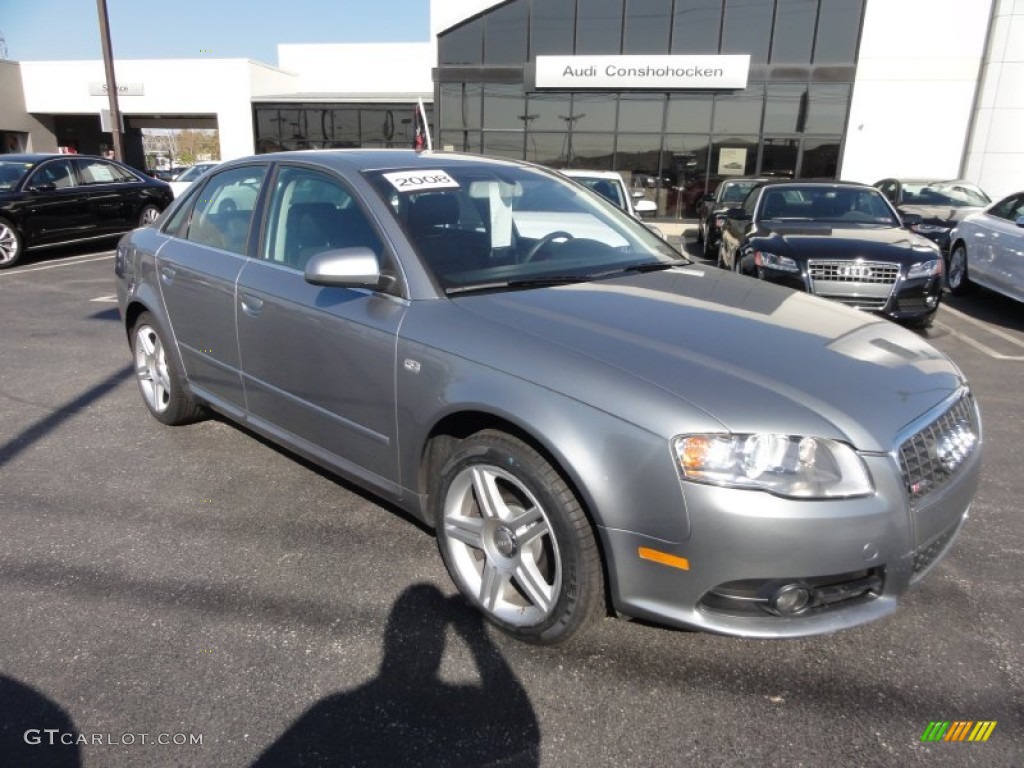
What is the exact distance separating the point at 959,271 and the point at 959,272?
0.01 m

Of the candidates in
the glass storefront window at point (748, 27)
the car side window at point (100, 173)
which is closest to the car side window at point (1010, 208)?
the glass storefront window at point (748, 27)

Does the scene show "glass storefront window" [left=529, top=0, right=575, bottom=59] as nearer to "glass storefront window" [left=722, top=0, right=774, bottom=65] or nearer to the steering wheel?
"glass storefront window" [left=722, top=0, right=774, bottom=65]

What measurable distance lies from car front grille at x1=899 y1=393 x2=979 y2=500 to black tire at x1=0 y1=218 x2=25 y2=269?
485 inches

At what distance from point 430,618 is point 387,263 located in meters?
1.36

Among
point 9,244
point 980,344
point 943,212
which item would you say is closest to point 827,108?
point 943,212

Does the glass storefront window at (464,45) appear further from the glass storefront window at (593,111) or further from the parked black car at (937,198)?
the parked black car at (937,198)

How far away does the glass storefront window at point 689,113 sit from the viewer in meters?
20.1

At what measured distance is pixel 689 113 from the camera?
2022cm

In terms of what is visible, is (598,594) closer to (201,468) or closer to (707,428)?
(707,428)

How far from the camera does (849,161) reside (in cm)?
2022

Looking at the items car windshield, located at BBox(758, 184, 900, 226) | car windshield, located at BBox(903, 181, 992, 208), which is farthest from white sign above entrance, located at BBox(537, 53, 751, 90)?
car windshield, located at BBox(758, 184, 900, 226)

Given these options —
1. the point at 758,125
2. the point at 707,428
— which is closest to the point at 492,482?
the point at 707,428

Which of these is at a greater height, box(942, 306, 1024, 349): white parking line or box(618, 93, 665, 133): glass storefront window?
box(618, 93, 665, 133): glass storefront window

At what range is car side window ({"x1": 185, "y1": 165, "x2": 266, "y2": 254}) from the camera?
145 inches
